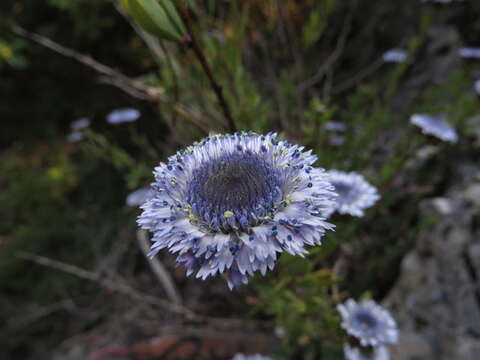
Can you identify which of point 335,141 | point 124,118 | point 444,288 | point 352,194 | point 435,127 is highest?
point 124,118

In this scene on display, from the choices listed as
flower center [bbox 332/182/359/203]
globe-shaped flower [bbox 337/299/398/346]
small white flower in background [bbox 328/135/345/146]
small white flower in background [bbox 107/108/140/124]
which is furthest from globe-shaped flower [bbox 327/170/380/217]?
small white flower in background [bbox 107/108/140/124]

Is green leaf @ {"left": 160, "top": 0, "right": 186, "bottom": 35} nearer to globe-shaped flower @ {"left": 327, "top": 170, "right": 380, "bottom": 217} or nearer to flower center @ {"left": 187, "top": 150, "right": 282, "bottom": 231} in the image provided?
flower center @ {"left": 187, "top": 150, "right": 282, "bottom": 231}

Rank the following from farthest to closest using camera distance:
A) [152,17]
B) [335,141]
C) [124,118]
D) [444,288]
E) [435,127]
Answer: [124,118]
[335,141]
[435,127]
[444,288]
[152,17]

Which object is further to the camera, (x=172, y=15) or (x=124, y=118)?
(x=124, y=118)

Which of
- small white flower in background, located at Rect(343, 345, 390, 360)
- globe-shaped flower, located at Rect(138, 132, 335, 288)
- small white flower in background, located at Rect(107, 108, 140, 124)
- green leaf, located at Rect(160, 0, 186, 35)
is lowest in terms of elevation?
small white flower in background, located at Rect(343, 345, 390, 360)

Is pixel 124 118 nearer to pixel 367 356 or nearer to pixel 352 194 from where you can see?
pixel 352 194

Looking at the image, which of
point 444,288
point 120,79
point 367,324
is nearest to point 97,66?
point 120,79
